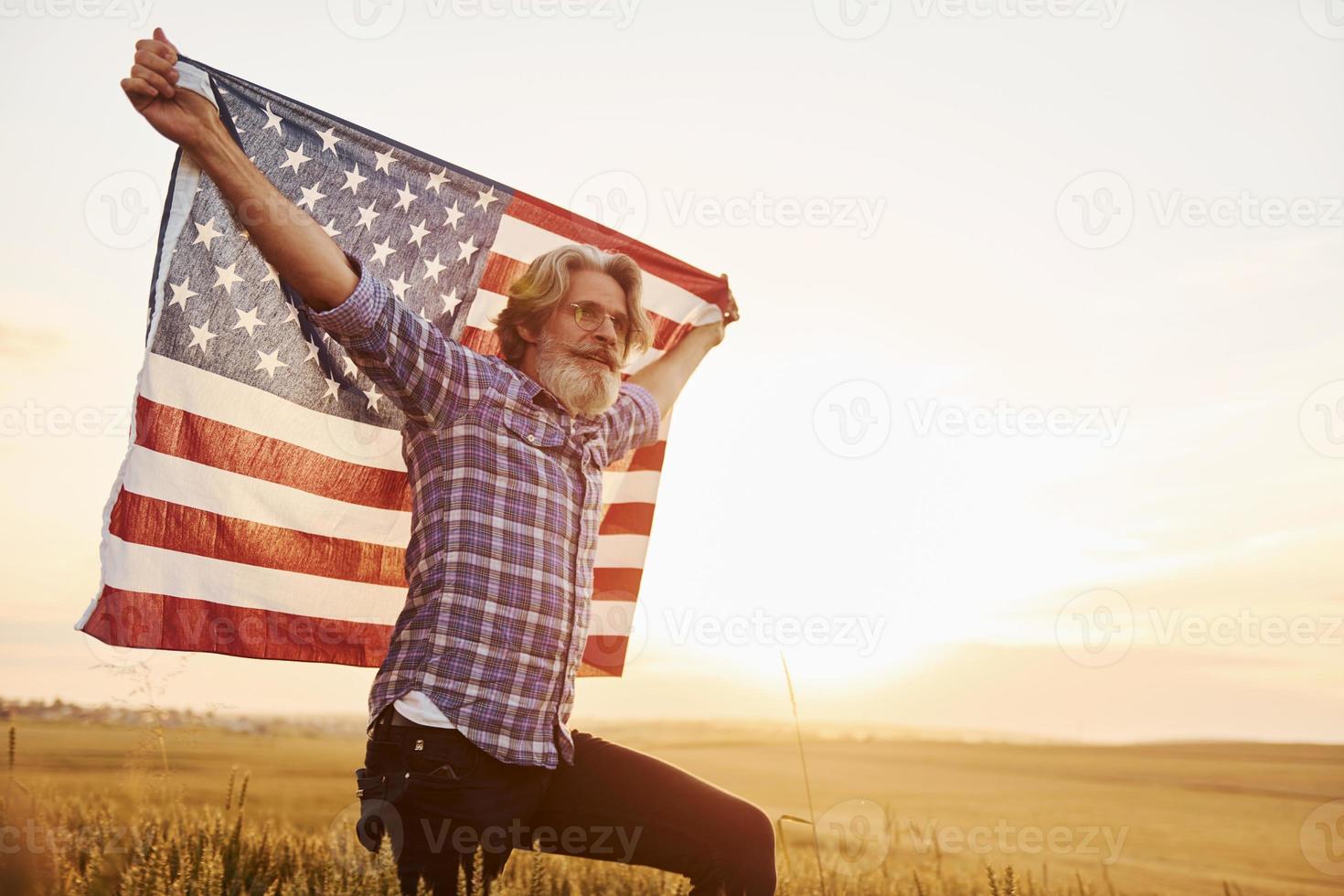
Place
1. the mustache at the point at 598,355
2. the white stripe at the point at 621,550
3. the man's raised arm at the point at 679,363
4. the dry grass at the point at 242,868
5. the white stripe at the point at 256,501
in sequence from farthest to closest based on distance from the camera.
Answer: the white stripe at the point at 621,550, the man's raised arm at the point at 679,363, the mustache at the point at 598,355, the white stripe at the point at 256,501, the dry grass at the point at 242,868

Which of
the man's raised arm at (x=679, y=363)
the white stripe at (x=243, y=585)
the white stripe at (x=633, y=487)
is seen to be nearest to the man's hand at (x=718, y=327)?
the man's raised arm at (x=679, y=363)

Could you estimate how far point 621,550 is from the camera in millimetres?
5809

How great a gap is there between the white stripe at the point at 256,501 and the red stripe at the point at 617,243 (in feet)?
5.16

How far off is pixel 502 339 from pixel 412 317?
0.94m

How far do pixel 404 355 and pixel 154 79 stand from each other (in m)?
1.18

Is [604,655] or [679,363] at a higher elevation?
[679,363]

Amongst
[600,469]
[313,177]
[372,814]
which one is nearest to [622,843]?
[372,814]

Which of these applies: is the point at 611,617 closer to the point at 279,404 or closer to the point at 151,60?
the point at 279,404

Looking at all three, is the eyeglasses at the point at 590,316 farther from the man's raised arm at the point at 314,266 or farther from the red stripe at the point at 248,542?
the red stripe at the point at 248,542

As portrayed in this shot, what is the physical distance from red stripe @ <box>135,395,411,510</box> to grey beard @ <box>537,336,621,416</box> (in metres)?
0.97

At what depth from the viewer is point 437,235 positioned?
500 centimetres

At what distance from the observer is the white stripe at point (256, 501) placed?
4.16m

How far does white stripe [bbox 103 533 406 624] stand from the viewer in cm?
405

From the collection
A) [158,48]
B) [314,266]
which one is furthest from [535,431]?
[158,48]
